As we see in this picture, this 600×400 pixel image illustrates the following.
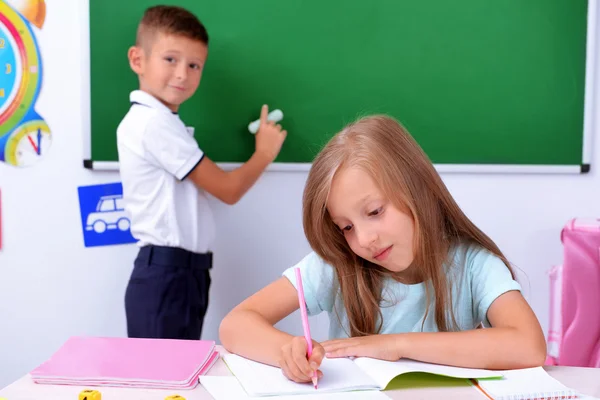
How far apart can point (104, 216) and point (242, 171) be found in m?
0.52

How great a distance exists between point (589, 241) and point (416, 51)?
762mm

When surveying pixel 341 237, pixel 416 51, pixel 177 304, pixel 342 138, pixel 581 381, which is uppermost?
pixel 416 51

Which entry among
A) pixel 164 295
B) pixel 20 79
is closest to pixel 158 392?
pixel 164 295

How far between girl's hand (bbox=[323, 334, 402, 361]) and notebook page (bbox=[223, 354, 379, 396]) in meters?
0.02

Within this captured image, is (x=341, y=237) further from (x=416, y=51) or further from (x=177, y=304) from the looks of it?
(x=416, y=51)

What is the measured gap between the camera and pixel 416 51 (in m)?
2.18

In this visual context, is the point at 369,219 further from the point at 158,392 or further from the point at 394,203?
the point at 158,392

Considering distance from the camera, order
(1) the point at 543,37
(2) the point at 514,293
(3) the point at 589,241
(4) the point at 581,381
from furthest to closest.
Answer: (1) the point at 543,37 → (3) the point at 589,241 → (2) the point at 514,293 → (4) the point at 581,381

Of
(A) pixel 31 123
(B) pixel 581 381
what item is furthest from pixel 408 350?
(A) pixel 31 123

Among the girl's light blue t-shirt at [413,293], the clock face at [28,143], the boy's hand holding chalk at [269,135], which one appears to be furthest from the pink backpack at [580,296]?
the clock face at [28,143]

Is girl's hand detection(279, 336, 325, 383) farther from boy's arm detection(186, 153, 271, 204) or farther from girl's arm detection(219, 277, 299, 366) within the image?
boy's arm detection(186, 153, 271, 204)

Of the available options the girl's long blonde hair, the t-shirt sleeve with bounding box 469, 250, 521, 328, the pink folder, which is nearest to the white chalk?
the girl's long blonde hair

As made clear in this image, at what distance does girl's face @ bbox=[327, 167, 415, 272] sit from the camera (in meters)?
1.22

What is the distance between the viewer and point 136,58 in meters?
2.12
